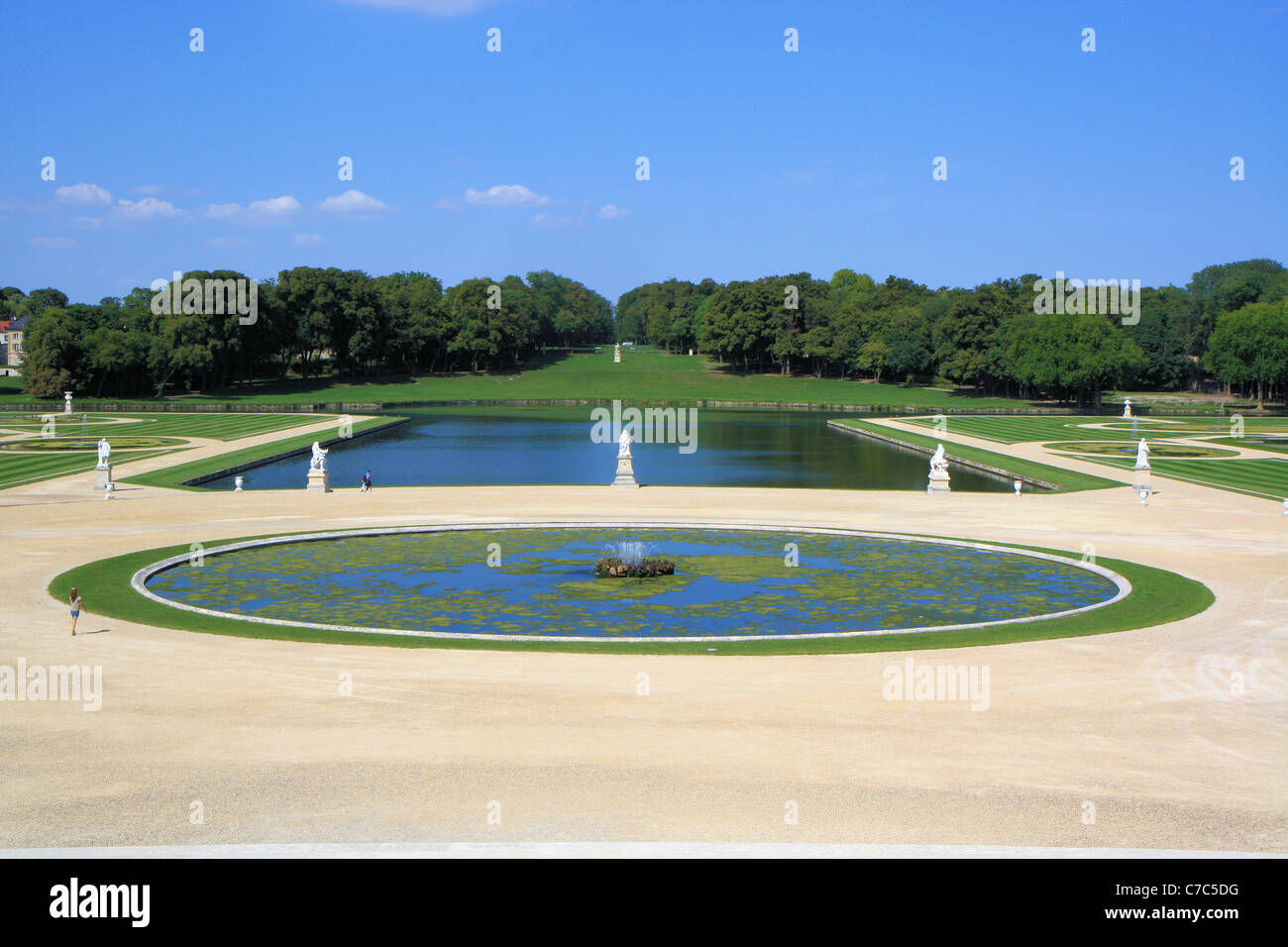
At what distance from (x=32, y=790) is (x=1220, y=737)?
14.3 meters

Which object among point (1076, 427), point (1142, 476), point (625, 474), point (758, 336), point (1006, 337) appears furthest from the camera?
point (758, 336)

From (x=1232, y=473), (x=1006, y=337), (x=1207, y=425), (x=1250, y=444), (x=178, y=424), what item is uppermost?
(x=1006, y=337)

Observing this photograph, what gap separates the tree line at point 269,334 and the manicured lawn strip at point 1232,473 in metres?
90.6

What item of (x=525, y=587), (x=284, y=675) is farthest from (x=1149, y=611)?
(x=284, y=675)

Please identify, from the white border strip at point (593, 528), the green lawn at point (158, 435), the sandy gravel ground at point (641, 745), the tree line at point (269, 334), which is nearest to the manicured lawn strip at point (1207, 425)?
the white border strip at point (593, 528)

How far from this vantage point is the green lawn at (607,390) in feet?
406

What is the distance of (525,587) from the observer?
26.5 meters

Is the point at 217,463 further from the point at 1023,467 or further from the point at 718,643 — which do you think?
the point at 718,643

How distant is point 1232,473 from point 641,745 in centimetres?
4771

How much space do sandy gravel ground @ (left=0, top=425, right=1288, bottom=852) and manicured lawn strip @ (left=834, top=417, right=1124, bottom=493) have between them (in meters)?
26.5

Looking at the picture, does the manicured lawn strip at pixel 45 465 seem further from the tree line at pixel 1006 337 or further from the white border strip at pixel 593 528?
the tree line at pixel 1006 337

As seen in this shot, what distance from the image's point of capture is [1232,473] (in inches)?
2090

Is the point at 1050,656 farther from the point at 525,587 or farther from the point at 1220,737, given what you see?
the point at 525,587

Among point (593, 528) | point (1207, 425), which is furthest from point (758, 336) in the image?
point (593, 528)
